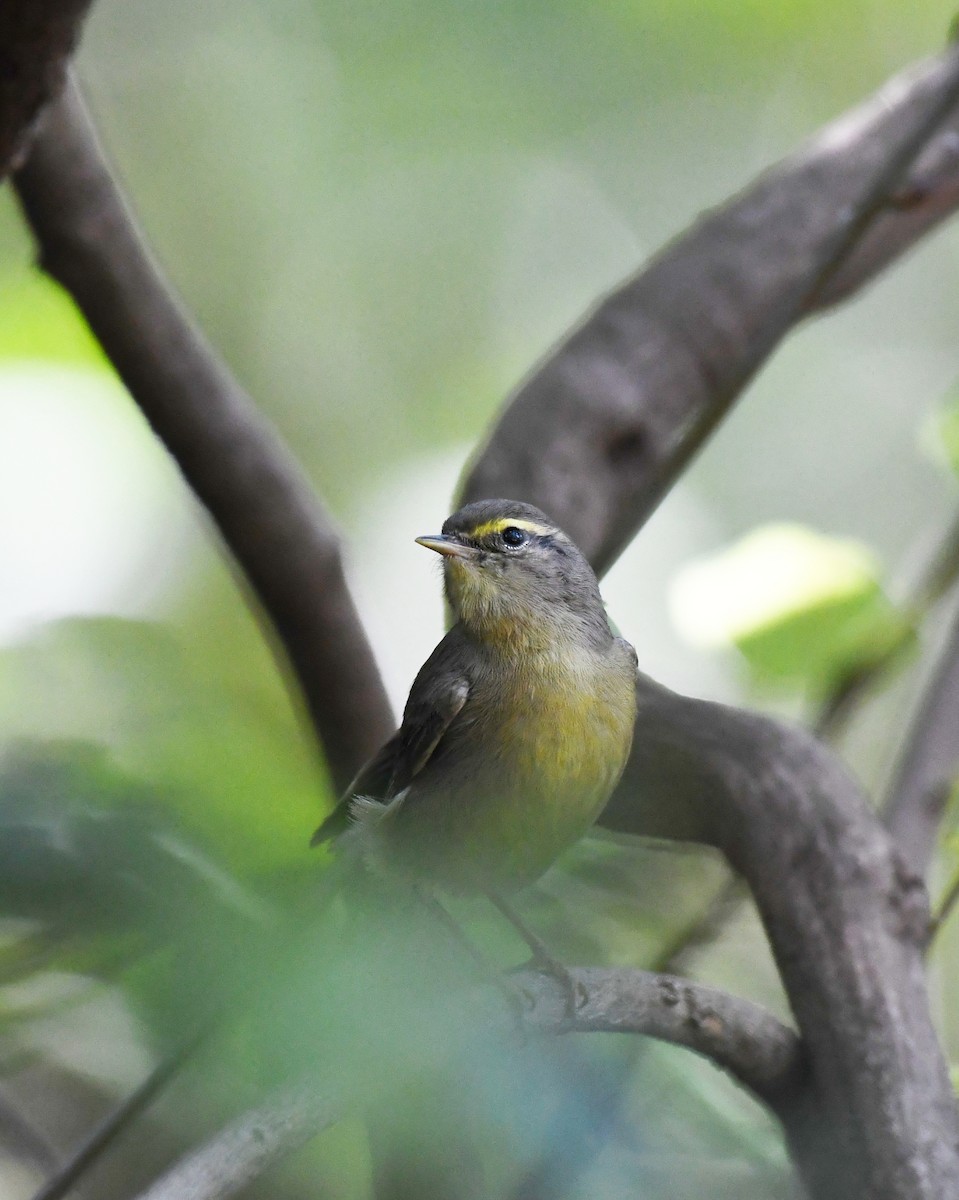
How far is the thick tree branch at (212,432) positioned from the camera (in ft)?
8.97

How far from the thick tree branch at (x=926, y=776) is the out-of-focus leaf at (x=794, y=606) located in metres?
0.24

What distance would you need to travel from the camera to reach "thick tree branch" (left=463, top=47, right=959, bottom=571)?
3486 millimetres

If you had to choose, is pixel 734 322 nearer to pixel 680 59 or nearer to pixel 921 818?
pixel 921 818

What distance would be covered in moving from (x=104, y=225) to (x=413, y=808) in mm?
1446

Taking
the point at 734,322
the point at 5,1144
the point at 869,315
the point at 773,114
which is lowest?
the point at 869,315

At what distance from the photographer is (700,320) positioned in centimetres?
384

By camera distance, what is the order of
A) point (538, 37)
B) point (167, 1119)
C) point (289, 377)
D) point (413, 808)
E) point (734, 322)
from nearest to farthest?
point (167, 1119), point (413, 808), point (734, 322), point (538, 37), point (289, 377)

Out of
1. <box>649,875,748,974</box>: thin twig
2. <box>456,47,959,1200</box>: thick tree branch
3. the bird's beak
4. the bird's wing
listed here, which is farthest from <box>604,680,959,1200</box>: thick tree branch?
the bird's beak

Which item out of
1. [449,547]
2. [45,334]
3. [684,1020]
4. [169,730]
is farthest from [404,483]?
[169,730]

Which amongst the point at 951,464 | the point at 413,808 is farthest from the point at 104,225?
the point at 951,464

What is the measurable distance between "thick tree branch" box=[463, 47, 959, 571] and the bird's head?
36cm

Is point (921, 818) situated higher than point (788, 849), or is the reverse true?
point (788, 849)

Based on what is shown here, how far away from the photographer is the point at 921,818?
9.89 ft

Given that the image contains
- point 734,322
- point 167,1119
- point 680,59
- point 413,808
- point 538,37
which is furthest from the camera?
point 680,59
